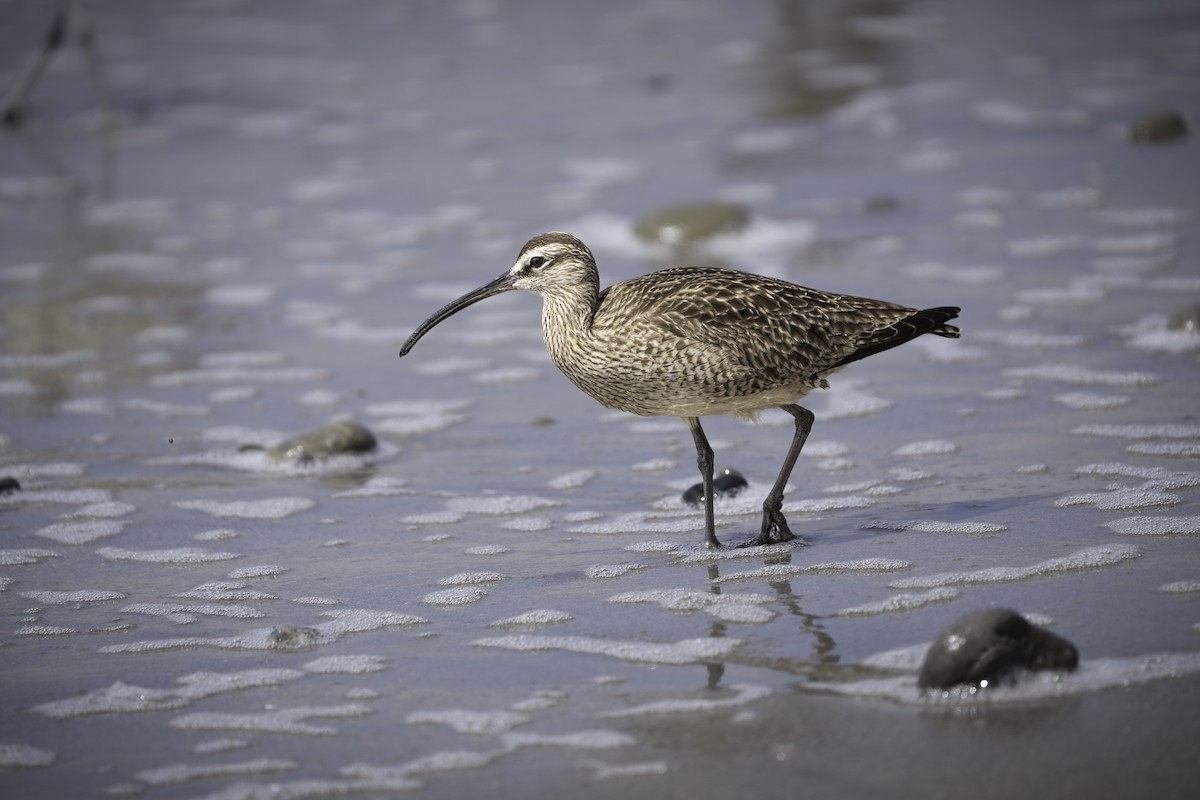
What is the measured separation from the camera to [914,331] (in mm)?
5984

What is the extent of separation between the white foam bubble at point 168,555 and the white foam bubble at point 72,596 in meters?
0.37

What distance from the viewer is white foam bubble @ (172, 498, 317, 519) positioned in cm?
647

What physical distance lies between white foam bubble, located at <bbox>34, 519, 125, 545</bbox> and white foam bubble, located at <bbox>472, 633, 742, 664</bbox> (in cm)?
203

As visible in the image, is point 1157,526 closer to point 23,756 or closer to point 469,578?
point 469,578

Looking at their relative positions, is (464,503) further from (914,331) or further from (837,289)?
(837,289)

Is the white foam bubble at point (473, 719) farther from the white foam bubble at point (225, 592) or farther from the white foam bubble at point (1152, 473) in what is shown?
the white foam bubble at point (1152, 473)

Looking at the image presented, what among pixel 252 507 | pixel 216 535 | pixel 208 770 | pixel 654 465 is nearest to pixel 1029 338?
pixel 654 465

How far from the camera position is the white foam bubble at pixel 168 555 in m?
5.95

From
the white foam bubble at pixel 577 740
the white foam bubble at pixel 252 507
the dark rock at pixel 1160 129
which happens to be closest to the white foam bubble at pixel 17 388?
the white foam bubble at pixel 252 507

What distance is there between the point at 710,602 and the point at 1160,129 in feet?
26.1

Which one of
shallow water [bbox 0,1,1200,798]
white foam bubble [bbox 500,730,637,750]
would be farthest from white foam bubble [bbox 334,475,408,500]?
white foam bubble [bbox 500,730,637,750]

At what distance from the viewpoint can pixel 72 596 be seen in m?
5.55

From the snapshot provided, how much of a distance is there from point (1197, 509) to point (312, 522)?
11.2 ft

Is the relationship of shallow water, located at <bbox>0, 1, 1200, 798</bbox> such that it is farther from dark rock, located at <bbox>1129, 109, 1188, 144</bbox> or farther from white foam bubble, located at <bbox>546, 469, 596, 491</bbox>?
dark rock, located at <bbox>1129, 109, 1188, 144</bbox>
